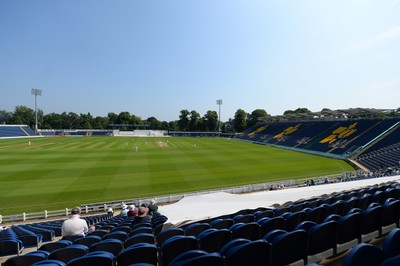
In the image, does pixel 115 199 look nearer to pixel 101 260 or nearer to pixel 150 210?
pixel 150 210

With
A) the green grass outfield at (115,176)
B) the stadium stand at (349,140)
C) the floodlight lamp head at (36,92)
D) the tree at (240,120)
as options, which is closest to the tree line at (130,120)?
the tree at (240,120)

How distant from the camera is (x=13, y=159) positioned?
34406mm

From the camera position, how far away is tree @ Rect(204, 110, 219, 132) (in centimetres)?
12825

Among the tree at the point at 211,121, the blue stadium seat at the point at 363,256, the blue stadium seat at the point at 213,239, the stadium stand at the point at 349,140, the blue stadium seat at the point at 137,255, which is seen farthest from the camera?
the tree at the point at 211,121

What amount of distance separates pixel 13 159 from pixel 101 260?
39.8 meters

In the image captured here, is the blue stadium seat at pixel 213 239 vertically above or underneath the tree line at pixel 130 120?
underneath

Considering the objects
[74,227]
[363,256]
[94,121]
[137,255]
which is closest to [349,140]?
[74,227]

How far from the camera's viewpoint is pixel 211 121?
128500 millimetres

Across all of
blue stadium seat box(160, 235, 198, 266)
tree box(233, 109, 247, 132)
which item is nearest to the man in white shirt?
blue stadium seat box(160, 235, 198, 266)

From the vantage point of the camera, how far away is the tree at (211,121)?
421 feet

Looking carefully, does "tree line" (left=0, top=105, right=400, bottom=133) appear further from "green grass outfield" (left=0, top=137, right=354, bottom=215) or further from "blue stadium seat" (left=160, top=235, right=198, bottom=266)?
"blue stadium seat" (left=160, top=235, right=198, bottom=266)

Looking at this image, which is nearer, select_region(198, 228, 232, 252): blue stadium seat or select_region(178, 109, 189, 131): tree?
select_region(198, 228, 232, 252): blue stadium seat

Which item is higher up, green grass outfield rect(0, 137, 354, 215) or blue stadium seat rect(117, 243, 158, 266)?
blue stadium seat rect(117, 243, 158, 266)

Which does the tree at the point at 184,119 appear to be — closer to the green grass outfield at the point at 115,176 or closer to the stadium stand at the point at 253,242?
the green grass outfield at the point at 115,176
